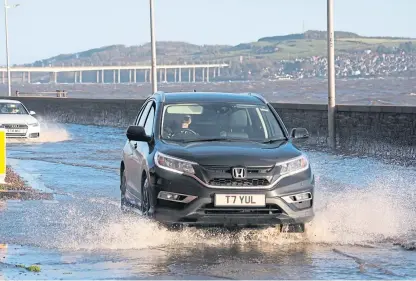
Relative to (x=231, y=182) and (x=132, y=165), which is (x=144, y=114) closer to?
(x=132, y=165)

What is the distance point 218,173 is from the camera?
464 inches

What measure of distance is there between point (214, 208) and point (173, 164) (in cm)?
68

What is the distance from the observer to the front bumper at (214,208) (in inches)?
460

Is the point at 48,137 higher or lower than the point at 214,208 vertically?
lower

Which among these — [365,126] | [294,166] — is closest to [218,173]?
[294,166]

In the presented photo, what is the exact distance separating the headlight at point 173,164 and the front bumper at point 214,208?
6cm

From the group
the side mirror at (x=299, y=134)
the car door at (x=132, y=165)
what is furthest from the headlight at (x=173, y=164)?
the side mirror at (x=299, y=134)

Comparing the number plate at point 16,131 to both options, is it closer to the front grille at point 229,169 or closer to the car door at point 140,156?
the car door at point 140,156

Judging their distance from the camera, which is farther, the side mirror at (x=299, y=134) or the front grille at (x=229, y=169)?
the side mirror at (x=299, y=134)

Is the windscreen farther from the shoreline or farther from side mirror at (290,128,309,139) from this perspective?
the shoreline

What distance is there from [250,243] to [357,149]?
18518mm

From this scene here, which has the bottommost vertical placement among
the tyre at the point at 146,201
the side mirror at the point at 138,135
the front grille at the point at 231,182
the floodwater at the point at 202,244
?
the floodwater at the point at 202,244

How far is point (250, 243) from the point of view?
474 inches

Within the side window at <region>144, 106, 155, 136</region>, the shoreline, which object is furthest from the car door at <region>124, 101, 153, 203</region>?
the shoreline
